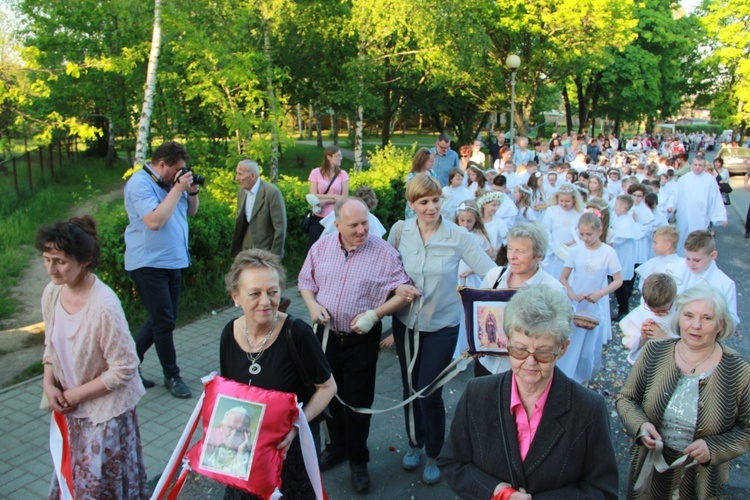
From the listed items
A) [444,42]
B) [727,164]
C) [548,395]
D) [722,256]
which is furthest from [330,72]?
[548,395]

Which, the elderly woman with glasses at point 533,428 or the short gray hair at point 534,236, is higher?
the short gray hair at point 534,236

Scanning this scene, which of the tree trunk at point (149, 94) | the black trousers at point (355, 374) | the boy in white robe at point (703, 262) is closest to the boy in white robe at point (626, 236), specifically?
the boy in white robe at point (703, 262)

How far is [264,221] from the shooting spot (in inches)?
259

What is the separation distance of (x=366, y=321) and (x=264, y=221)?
121 inches

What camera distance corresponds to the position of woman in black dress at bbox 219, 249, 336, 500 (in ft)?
9.30

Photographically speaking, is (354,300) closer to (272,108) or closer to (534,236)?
(534,236)

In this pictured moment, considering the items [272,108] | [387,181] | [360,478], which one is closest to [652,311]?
[360,478]

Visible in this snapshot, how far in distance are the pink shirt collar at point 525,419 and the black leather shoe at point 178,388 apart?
12.6 ft

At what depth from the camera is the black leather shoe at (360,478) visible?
Result: 13.5ft

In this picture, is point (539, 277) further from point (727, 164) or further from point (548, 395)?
point (727, 164)

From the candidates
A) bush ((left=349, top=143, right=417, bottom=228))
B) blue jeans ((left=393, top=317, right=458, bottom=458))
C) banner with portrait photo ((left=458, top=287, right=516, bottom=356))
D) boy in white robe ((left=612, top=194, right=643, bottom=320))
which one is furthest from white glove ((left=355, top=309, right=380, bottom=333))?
bush ((left=349, top=143, right=417, bottom=228))

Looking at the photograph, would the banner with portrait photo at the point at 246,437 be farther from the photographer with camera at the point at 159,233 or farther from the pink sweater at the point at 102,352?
the photographer with camera at the point at 159,233

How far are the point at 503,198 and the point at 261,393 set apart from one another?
21.3 feet

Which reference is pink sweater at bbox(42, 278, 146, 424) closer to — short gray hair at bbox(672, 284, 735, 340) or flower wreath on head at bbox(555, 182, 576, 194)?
short gray hair at bbox(672, 284, 735, 340)
